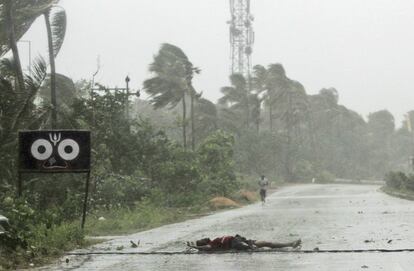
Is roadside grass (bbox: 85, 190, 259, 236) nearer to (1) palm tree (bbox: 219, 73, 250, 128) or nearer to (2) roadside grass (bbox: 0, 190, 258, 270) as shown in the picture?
(2) roadside grass (bbox: 0, 190, 258, 270)

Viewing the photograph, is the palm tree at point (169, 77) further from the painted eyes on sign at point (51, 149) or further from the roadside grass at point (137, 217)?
the painted eyes on sign at point (51, 149)

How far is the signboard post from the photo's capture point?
49.7 ft

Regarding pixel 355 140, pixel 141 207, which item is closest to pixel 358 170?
pixel 355 140

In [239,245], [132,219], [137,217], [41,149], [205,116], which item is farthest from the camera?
[205,116]

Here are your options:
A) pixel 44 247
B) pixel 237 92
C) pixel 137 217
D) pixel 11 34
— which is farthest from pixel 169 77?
pixel 237 92

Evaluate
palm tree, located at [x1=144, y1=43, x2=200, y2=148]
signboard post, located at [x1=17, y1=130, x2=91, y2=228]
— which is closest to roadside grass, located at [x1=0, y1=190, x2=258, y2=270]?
signboard post, located at [x1=17, y1=130, x2=91, y2=228]

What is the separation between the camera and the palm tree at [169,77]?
42469 millimetres

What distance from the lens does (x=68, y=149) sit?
15242 millimetres

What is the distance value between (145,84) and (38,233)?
29369 millimetres

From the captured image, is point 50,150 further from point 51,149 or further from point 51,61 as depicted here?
point 51,61

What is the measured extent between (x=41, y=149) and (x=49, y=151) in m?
0.18

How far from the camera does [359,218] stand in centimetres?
2270

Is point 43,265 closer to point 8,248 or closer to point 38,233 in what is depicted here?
point 8,248

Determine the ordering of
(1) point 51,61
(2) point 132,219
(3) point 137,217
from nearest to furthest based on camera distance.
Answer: (2) point 132,219 → (1) point 51,61 → (3) point 137,217
